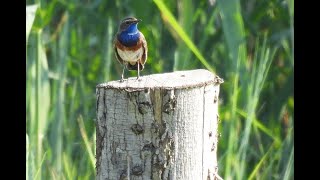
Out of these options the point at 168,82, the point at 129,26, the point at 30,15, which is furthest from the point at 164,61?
the point at 168,82

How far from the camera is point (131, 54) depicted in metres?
2.58

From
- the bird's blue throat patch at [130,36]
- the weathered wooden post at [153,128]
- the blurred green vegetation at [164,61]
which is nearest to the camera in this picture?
the weathered wooden post at [153,128]

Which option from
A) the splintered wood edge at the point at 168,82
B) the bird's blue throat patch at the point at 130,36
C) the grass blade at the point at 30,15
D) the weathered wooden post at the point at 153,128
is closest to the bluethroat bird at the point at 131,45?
the bird's blue throat patch at the point at 130,36

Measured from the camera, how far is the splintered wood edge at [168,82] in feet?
6.82

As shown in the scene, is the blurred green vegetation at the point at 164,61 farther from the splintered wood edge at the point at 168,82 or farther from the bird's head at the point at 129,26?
the splintered wood edge at the point at 168,82

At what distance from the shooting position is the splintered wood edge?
208cm

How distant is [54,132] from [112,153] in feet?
3.94

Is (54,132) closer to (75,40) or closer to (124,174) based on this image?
(75,40)

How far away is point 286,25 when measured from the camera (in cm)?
401

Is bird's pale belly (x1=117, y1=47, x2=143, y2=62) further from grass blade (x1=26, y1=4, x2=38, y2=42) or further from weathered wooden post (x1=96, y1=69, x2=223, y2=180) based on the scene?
grass blade (x1=26, y1=4, x2=38, y2=42)

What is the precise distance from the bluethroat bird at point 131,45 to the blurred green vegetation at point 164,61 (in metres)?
0.51

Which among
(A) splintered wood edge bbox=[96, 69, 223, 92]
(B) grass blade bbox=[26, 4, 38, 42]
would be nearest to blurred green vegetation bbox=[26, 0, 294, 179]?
(B) grass blade bbox=[26, 4, 38, 42]

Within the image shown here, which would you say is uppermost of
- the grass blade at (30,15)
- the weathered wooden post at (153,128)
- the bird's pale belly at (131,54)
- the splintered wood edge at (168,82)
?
the grass blade at (30,15)

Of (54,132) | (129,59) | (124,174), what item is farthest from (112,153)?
(54,132)
